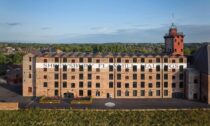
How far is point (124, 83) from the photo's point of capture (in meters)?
66.8

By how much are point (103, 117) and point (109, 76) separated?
19.6 meters

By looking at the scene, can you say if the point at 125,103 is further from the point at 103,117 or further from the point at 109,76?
the point at 103,117

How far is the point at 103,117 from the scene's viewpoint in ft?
158

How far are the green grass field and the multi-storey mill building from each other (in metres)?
14.8

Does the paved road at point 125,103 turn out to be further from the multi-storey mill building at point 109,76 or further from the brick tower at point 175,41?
the brick tower at point 175,41

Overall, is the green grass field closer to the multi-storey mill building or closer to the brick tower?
the multi-storey mill building

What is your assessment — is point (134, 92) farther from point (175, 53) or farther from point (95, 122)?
point (95, 122)

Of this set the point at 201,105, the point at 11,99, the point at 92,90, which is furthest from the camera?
the point at 92,90

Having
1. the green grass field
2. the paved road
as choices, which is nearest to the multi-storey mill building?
the paved road

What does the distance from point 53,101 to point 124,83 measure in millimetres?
15636

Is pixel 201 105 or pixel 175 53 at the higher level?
pixel 175 53

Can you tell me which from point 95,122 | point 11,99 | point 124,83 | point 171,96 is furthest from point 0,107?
point 171,96

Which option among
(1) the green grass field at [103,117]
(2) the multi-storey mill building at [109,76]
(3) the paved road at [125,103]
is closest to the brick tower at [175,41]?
(2) the multi-storey mill building at [109,76]

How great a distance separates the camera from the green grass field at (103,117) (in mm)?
44656
